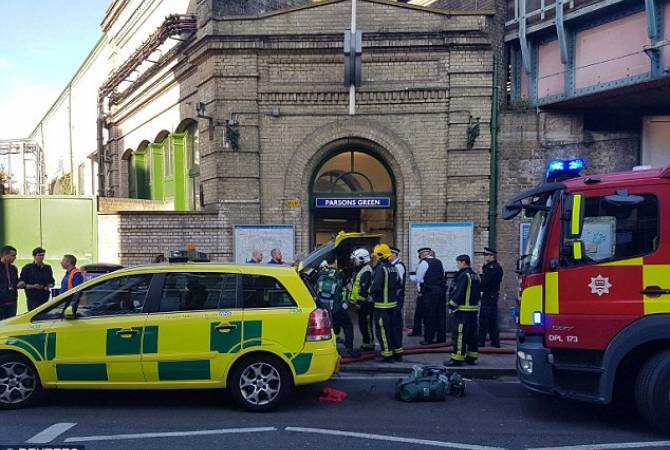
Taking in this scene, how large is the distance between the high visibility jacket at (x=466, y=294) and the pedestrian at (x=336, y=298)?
1696mm

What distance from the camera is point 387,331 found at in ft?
24.6

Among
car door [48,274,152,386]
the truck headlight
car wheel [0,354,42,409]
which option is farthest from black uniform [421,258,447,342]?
car wheel [0,354,42,409]

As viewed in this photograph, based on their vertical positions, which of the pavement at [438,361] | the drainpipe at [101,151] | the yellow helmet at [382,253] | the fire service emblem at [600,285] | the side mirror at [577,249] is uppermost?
the drainpipe at [101,151]

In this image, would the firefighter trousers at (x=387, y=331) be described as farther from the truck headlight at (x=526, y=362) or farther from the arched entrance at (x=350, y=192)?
the arched entrance at (x=350, y=192)

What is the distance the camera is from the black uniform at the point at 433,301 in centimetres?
881

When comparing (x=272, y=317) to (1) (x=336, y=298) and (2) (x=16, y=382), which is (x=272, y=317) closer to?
(1) (x=336, y=298)

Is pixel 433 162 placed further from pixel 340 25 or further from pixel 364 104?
pixel 340 25

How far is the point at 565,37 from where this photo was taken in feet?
33.1

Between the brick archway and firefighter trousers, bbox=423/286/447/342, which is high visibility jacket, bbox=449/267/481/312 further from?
the brick archway

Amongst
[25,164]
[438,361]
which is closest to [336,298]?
[438,361]

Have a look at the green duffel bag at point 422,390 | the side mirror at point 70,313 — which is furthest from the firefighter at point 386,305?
the side mirror at point 70,313

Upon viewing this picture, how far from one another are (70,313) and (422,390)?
158 inches

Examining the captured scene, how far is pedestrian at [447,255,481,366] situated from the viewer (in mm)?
7169

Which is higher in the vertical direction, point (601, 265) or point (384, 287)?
point (601, 265)
